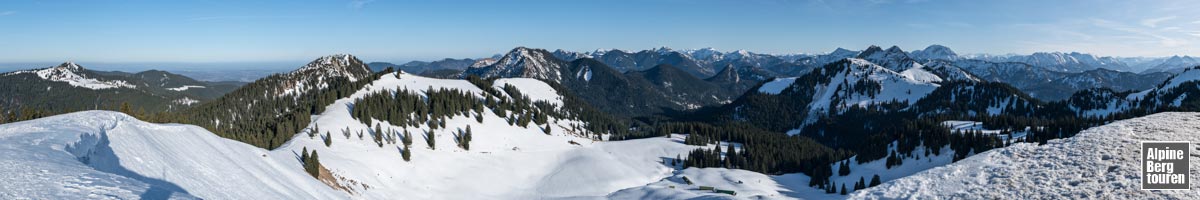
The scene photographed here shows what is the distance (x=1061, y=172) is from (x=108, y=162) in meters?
74.1

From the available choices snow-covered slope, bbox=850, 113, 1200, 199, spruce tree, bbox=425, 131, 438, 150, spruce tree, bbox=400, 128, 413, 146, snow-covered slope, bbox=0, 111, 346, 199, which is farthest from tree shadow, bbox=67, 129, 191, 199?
spruce tree, bbox=425, 131, 438, 150

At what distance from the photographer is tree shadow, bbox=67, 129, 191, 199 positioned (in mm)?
17653

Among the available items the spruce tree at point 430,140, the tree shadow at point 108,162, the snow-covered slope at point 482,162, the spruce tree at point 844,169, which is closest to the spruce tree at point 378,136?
the snow-covered slope at point 482,162

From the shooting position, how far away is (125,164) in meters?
21.4

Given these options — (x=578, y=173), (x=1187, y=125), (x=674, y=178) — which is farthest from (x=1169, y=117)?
(x=578, y=173)

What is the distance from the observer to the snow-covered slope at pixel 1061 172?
45625 millimetres

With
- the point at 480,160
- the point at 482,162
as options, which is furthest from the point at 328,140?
the point at 480,160

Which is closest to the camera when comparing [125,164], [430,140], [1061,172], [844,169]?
[125,164]

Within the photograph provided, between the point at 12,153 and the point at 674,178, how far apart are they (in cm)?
7800

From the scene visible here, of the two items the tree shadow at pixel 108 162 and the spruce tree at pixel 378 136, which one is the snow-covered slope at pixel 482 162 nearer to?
the spruce tree at pixel 378 136

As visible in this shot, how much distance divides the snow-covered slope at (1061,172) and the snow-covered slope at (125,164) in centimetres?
5513

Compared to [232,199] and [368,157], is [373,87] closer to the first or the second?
[368,157]

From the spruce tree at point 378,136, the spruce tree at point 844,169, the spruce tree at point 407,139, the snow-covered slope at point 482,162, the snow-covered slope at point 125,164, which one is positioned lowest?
the spruce tree at point 844,169

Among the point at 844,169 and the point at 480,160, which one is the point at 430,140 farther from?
the point at 844,169
